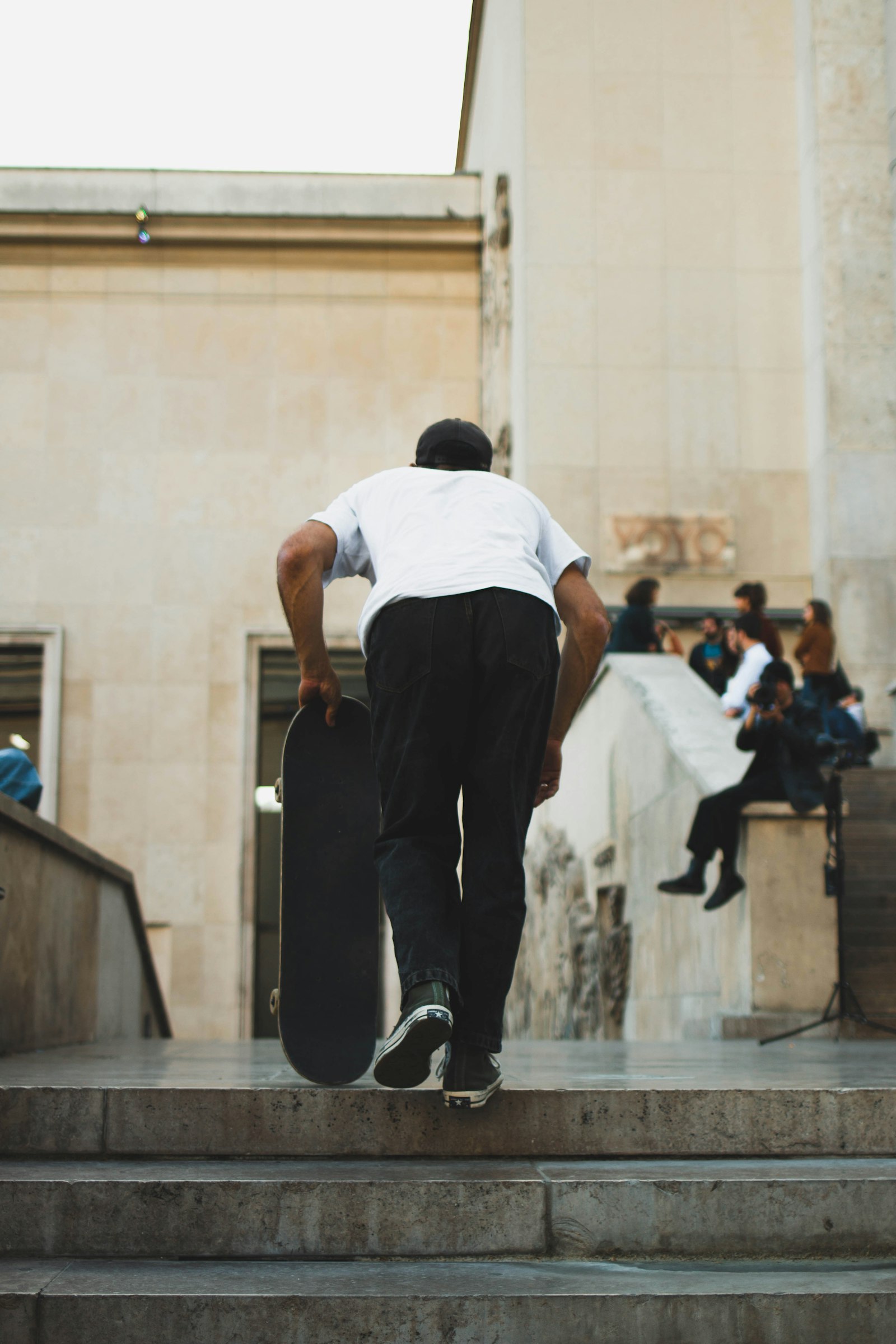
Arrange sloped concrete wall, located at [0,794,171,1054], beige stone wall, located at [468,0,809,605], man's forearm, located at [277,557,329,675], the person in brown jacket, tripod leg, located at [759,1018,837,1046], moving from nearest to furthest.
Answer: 1. man's forearm, located at [277,557,329,675]
2. sloped concrete wall, located at [0,794,171,1054]
3. tripod leg, located at [759,1018,837,1046]
4. the person in brown jacket
5. beige stone wall, located at [468,0,809,605]

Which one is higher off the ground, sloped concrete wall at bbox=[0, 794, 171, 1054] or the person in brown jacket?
the person in brown jacket

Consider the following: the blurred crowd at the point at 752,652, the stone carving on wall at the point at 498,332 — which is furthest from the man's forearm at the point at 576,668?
the stone carving on wall at the point at 498,332

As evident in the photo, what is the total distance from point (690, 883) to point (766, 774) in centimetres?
74

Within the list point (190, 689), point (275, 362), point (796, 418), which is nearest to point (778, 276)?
point (796, 418)

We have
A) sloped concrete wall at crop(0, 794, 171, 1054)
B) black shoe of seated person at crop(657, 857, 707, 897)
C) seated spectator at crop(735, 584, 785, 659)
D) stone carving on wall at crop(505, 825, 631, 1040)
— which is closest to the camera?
sloped concrete wall at crop(0, 794, 171, 1054)

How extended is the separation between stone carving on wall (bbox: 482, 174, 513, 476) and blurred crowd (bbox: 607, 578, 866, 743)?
18.6ft

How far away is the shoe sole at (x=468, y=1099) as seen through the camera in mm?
3242

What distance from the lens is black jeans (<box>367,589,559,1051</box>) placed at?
131 inches

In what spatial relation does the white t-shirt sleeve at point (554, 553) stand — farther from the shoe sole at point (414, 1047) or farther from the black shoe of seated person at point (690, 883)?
the black shoe of seated person at point (690, 883)

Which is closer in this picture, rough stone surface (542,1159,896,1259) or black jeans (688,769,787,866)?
rough stone surface (542,1159,896,1259)

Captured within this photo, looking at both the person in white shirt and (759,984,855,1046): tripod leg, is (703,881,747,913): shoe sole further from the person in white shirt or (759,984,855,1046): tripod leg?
the person in white shirt

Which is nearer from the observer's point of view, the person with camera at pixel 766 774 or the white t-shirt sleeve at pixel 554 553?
the white t-shirt sleeve at pixel 554 553

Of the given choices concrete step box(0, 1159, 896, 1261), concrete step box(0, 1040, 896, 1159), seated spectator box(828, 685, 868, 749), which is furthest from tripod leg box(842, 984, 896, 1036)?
seated spectator box(828, 685, 868, 749)

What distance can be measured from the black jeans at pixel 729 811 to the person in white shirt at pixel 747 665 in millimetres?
2978
